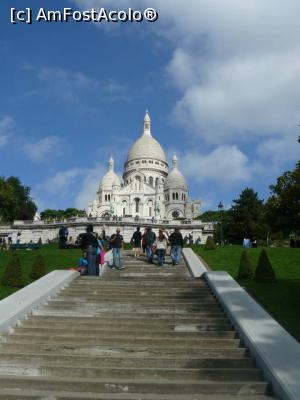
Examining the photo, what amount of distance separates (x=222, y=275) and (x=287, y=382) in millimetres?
7090

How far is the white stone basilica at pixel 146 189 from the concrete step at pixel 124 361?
81.7 m

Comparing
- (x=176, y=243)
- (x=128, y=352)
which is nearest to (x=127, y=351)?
(x=128, y=352)

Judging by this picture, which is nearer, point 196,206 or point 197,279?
point 197,279

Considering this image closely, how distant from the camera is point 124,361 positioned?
739 cm

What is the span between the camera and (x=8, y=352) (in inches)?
307

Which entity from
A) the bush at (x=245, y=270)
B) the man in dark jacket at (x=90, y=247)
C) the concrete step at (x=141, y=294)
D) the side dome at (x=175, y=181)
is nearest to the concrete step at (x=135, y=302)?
the concrete step at (x=141, y=294)

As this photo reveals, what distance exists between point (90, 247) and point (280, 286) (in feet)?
19.2

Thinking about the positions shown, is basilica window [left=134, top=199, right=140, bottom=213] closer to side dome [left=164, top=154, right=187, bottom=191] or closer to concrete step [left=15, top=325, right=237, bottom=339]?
side dome [left=164, top=154, right=187, bottom=191]

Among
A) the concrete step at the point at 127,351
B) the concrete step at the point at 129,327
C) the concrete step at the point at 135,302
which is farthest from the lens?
the concrete step at the point at 135,302

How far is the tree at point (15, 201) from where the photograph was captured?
239 ft

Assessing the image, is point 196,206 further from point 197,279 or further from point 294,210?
point 197,279

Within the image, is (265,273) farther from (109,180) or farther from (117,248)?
(109,180)

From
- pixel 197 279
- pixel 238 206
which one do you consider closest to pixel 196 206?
pixel 238 206

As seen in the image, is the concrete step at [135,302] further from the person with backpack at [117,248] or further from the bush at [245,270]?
the bush at [245,270]
